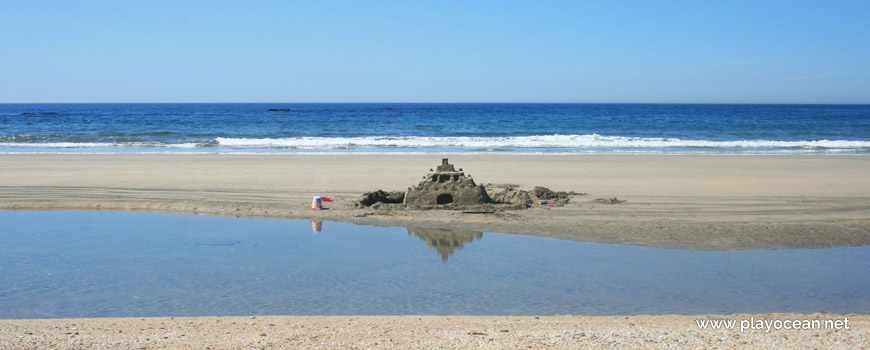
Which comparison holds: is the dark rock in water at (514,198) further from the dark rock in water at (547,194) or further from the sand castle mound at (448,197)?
the dark rock in water at (547,194)

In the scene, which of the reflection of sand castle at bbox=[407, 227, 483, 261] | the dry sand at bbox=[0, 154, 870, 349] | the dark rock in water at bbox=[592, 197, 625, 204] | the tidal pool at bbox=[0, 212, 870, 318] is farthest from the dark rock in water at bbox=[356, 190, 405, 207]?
the dark rock in water at bbox=[592, 197, 625, 204]

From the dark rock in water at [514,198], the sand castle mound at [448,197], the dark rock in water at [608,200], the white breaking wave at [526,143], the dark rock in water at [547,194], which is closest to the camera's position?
the sand castle mound at [448,197]

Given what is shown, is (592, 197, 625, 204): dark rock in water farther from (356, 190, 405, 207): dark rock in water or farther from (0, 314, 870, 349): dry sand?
(0, 314, 870, 349): dry sand

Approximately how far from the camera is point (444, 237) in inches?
367

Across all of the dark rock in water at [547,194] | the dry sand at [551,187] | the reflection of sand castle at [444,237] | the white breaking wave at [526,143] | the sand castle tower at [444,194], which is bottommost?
the white breaking wave at [526,143]

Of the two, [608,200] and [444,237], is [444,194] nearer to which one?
[444,237]

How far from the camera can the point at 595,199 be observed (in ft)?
40.2

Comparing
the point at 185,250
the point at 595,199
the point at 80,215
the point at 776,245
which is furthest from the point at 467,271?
the point at 80,215

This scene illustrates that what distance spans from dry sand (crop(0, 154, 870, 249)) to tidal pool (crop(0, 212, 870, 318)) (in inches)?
32.6

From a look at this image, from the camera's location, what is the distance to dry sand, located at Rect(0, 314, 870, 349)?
4.72 m

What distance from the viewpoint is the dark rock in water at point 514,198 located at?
11.6 m

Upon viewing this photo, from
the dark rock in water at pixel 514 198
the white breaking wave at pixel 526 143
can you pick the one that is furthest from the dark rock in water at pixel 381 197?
the white breaking wave at pixel 526 143

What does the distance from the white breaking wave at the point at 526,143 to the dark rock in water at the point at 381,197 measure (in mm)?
16941

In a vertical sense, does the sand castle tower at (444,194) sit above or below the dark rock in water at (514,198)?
above
